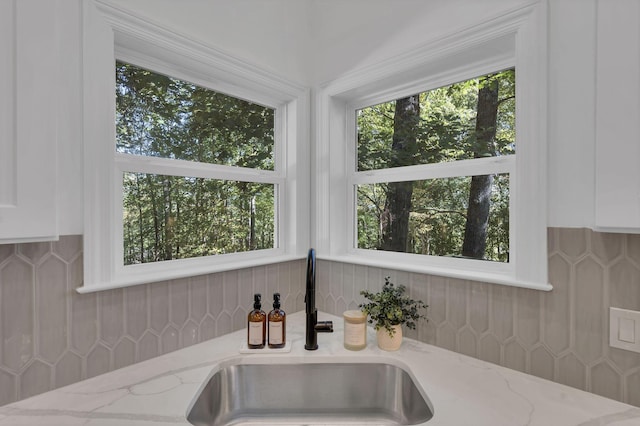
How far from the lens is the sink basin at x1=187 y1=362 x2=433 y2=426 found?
47.0 inches

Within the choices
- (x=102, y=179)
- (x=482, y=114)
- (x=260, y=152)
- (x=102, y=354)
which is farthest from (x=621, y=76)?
(x=102, y=354)

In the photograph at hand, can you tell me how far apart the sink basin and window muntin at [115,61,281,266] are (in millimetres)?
566

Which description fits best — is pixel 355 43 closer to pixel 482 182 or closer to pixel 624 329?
pixel 482 182

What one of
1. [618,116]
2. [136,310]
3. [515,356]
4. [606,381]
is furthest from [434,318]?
[136,310]

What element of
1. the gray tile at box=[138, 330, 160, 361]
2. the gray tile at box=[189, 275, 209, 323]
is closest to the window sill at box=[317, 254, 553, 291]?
the gray tile at box=[189, 275, 209, 323]

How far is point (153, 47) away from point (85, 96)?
0.32m

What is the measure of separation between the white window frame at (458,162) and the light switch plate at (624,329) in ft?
0.58

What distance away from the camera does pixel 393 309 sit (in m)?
1.29

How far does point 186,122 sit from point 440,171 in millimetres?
1099

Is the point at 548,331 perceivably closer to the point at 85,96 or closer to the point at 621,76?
the point at 621,76

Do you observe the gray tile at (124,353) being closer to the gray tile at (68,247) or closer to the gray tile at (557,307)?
the gray tile at (68,247)

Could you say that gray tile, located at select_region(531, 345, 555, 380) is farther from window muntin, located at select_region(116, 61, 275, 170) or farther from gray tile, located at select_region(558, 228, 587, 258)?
window muntin, located at select_region(116, 61, 275, 170)

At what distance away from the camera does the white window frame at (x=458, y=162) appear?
1.07 meters

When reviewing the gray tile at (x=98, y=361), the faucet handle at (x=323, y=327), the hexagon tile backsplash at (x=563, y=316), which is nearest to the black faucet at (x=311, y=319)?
the faucet handle at (x=323, y=327)
